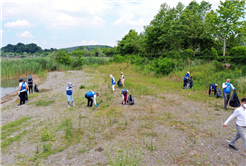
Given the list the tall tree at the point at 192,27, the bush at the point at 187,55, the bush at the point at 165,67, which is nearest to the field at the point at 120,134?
the bush at the point at 165,67

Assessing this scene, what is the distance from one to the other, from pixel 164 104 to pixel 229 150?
537 centimetres

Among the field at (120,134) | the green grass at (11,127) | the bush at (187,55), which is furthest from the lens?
the bush at (187,55)

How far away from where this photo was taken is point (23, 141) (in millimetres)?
6684

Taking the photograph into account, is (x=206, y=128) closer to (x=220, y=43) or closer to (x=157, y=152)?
(x=157, y=152)

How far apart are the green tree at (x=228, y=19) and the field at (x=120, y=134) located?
13810mm

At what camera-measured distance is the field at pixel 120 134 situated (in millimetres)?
5406

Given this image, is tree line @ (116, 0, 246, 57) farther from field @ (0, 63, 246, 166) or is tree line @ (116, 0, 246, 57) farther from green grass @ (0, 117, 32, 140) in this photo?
green grass @ (0, 117, 32, 140)

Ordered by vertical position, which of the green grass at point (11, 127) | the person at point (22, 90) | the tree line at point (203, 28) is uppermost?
the tree line at point (203, 28)

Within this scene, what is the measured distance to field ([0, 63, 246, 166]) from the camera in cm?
541

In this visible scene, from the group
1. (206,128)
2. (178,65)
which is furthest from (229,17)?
(206,128)

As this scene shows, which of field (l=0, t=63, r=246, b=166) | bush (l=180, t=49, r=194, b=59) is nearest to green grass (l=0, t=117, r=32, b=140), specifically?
field (l=0, t=63, r=246, b=166)

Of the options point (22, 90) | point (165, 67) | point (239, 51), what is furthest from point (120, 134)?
point (239, 51)

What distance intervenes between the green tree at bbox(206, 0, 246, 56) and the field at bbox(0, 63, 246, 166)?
13.8 m

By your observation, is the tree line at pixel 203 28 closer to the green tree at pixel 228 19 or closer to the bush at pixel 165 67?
the green tree at pixel 228 19
